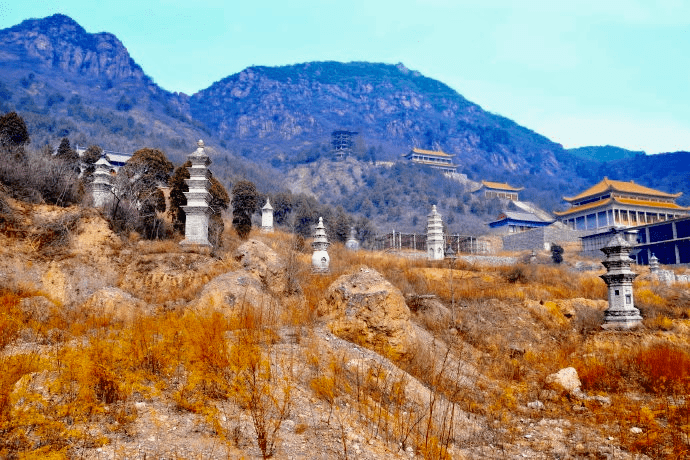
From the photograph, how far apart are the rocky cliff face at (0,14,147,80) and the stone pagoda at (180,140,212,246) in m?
147

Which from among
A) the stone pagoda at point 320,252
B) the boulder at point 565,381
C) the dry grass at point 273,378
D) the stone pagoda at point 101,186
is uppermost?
the stone pagoda at point 101,186

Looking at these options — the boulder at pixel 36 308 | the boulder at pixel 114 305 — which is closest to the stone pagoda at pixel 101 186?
the boulder at pixel 114 305

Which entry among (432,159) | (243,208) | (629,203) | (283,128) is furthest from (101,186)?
(283,128)

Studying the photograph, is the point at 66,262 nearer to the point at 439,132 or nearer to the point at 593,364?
the point at 593,364

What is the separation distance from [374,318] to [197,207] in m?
9.82

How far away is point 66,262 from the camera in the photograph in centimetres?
1185

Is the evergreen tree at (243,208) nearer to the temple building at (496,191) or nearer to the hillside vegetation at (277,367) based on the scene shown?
the hillside vegetation at (277,367)

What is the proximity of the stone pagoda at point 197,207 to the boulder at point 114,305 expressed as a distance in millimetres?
5793

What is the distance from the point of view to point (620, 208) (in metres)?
50.3

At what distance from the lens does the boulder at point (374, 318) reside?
26.9 feet

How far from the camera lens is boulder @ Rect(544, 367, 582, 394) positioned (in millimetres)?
8141

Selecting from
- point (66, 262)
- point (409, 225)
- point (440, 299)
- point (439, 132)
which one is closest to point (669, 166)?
point (439, 132)

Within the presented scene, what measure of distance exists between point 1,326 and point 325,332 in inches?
184

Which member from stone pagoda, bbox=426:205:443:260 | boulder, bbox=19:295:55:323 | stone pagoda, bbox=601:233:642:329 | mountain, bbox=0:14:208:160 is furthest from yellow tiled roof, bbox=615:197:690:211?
mountain, bbox=0:14:208:160
